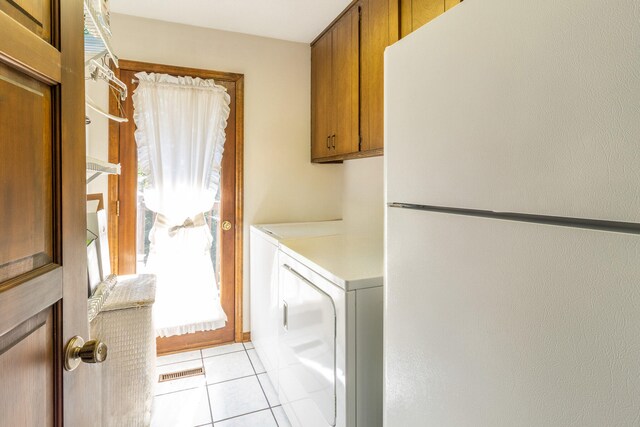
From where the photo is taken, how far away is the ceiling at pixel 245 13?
87.5 inches

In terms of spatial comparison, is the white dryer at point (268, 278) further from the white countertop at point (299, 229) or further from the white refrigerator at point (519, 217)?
the white refrigerator at point (519, 217)

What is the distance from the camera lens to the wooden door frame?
2.38 meters

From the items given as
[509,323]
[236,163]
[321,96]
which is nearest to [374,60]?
[321,96]

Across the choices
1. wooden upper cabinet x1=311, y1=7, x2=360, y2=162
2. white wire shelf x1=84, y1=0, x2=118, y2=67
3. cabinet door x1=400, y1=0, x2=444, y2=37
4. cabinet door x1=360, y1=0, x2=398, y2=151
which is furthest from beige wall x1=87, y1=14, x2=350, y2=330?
cabinet door x1=400, y1=0, x2=444, y2=37

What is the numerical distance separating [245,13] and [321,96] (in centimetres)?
76

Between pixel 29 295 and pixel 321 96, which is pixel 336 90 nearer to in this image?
pixel 321 96

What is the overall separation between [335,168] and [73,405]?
8.16 feet

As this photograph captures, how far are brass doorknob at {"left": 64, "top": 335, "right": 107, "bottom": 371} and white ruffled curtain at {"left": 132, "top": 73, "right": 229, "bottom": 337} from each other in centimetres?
180

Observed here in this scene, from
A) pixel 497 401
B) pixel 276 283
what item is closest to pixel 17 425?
pixel 497 401

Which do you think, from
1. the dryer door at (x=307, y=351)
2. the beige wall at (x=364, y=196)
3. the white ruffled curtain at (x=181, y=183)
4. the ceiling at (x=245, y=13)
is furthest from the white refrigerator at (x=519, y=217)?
the white ruffled curtain at (x=181, y=183)

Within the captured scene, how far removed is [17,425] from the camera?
1.82 ft

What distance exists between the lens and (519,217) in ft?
1.93

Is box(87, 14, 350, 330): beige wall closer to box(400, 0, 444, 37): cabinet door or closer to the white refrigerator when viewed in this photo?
box(400, 0, 444, 37): cabinet door

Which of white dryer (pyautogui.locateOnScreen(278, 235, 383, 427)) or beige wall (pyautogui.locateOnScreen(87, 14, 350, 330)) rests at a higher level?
beige wall (pyautogui.locateOnScreen(87, 14, 350, 330))
